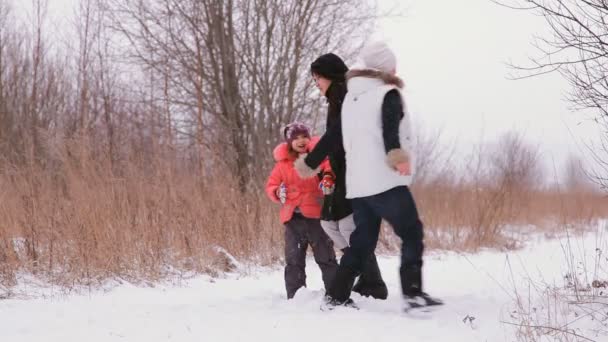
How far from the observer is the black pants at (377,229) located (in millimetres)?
3082

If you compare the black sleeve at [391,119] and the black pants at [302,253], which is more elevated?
the black sleeve at [391,119]

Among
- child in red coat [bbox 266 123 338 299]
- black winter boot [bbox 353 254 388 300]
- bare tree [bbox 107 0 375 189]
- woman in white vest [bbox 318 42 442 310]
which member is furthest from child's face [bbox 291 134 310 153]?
bare tree [bbox 107 0 375 189]

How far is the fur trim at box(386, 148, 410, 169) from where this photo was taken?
2.99 metres

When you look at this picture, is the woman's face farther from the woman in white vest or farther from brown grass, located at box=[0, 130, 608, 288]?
brown grass, located at box=[0, 130, 608, 288]

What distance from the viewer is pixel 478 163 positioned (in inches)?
334

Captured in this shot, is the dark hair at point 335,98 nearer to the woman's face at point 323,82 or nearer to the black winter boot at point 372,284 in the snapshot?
the woman's face at point 323,82

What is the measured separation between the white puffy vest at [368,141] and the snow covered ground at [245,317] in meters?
0.67

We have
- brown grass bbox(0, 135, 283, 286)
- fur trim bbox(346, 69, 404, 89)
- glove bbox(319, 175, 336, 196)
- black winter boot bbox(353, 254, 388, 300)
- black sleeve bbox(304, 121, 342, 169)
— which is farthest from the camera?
brown grass bbox(0, 135, 283, 286)

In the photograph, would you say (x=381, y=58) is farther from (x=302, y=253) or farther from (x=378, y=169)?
(x=302, y=253)

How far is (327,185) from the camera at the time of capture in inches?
142

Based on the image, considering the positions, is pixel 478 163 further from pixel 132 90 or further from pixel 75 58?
pixel 75 58

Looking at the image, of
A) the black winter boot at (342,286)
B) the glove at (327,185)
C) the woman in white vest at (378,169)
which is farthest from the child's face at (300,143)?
the black winter boot at (342,286)

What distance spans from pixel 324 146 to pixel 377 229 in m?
0.57

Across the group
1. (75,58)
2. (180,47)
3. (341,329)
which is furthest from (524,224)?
(341,329)
